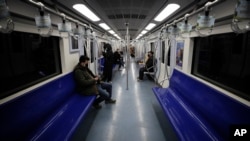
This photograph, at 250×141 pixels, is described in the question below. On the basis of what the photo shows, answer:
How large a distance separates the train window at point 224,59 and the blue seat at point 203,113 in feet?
1.30

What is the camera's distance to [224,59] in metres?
2.60

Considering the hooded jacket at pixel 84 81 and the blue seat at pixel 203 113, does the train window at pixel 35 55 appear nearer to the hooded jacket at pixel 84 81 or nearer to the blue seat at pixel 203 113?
the hooded jacket at pixel 84 81

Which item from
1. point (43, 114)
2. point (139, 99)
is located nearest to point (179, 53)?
point (139, 99)

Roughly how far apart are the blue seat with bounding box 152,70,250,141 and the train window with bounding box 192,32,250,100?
1.30 feet

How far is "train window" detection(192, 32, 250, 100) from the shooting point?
77.6 inches

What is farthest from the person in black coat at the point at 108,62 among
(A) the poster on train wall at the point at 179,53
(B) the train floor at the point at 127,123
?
(A) the poster on train wall at the point at 179,53

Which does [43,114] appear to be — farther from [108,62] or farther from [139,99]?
[108,62]

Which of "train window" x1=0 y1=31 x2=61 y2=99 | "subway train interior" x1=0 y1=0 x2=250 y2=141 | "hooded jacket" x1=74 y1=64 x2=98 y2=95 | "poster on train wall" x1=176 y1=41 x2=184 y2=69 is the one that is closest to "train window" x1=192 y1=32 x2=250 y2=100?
"subway train interior" x1=0 y1=0 x2=250 y2=141

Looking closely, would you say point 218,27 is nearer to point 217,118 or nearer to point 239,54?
point 239,54

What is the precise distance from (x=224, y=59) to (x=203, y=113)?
49.3 inches

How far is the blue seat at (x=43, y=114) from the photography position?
4.69 feet

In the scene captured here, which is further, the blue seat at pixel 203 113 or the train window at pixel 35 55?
the train window at pixel 35 55

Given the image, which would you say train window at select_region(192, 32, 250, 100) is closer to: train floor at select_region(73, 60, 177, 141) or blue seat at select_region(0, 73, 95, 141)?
train floor at select_region(73, 60, 177, 141)

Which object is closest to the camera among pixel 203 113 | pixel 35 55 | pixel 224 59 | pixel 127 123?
pixel 203 113
